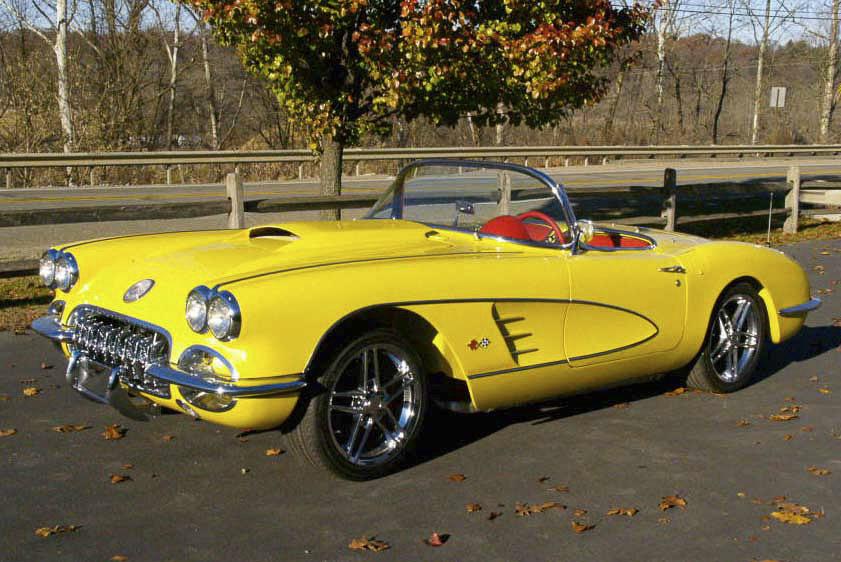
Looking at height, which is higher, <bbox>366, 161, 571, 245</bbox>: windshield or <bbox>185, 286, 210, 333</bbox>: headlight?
<bbox>366, 161, 571, 245</bbox>: windshield

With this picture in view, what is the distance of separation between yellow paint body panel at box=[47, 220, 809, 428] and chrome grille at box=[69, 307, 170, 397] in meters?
0.07

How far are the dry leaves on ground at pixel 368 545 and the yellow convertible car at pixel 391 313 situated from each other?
61 cm

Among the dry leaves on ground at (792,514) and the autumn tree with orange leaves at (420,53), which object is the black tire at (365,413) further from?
the autumn tree with orange leaves at (420,53)

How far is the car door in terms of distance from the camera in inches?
211

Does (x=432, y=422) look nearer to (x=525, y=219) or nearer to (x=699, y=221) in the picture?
(x=525, y=219)

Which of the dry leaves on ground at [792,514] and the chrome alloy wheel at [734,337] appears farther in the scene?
the chrome alloy wheel at [734,337]

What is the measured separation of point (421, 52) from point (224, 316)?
600 cm

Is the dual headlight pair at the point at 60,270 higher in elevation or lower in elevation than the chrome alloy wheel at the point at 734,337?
higher

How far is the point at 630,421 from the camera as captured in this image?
18.9 feet

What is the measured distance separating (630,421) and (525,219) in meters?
1.29

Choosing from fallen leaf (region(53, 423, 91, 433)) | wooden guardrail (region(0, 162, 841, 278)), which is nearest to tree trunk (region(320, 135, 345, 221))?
wooden guardrail (region(0, 162, 841, 278))

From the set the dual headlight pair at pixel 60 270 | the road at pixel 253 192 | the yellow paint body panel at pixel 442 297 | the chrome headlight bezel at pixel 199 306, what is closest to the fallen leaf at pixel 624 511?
the yellow paint body panel at pixel 442 297

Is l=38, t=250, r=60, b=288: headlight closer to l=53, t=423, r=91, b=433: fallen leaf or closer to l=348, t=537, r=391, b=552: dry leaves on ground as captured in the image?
l=53, t=423, r=91, b=433: fallen leaf

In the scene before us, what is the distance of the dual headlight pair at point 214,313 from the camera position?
420 cm
